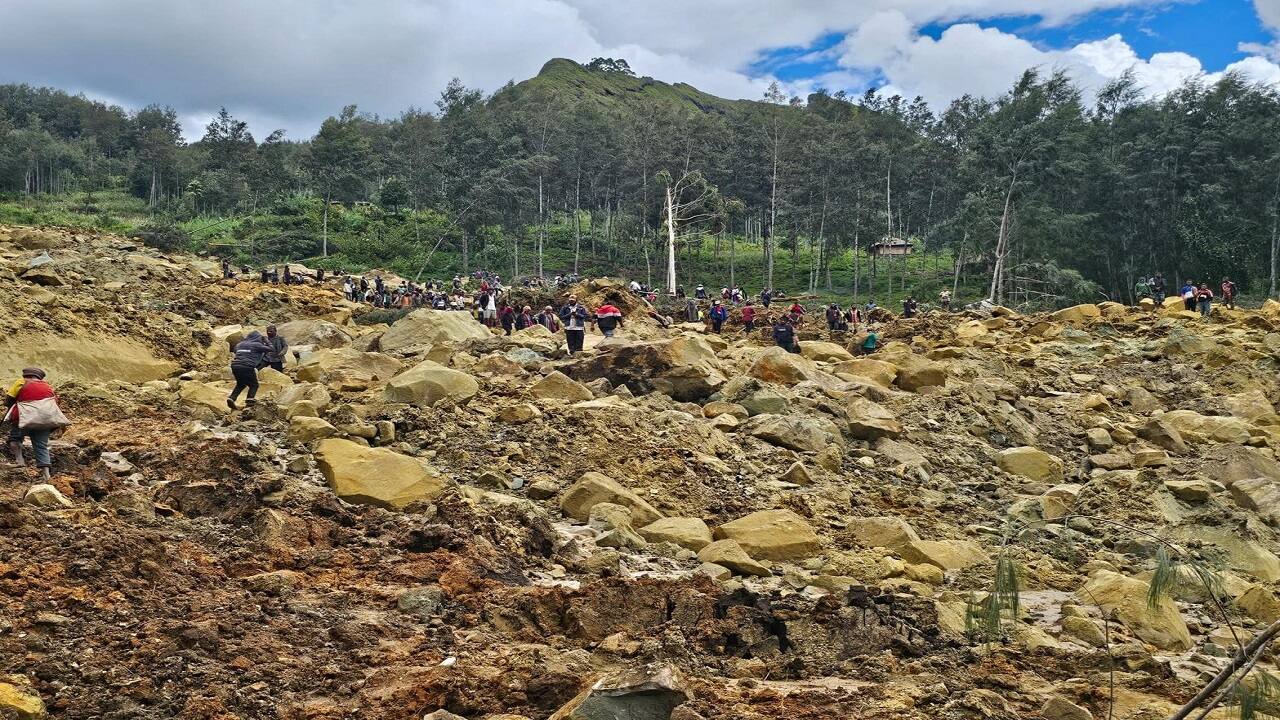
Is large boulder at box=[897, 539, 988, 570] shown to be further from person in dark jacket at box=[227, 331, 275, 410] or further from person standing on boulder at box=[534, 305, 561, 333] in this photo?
person standing on boulder at box=[534, 305, 561, 333]

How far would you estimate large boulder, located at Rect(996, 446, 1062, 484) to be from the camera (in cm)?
1156

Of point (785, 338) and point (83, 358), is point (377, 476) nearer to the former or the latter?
point (83, 358)

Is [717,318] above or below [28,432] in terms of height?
above

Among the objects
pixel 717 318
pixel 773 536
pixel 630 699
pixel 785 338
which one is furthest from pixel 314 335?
pixel 630 699

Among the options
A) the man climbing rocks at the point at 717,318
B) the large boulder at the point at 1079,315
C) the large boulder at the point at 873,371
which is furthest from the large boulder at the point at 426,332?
the large boulder at the point at 1079,315

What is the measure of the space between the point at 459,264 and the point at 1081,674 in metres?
47.7

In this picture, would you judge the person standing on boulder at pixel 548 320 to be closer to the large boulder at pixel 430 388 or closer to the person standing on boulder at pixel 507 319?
the person standing on boulder at pixel 507 319

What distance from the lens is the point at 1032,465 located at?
11.6 metres

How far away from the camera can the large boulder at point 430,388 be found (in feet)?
36.1

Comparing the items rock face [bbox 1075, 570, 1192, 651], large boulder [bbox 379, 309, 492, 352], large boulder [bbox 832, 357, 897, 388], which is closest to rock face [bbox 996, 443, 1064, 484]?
large boulder [bbox 832, 357, 897, 388]

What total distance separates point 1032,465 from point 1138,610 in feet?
17.2

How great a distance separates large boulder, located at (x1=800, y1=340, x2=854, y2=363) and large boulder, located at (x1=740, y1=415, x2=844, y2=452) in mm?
5767

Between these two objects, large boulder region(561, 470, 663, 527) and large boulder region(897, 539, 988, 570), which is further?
large boulder region(561, 470, 663, 527)

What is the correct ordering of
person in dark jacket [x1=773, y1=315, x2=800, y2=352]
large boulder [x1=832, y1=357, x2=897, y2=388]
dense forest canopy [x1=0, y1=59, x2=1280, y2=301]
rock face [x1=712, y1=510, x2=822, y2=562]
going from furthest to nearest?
dense forest canopy [x1=0, y1=59, x2=1280, y2=301] → person in dark jacket [x1=773, y1=315, x2=800, y2=352] → large boulder [x1=832, y1=357, x2=897, y2=388] → rock face [x1=712, y1=510, x2=822, y2=562]
